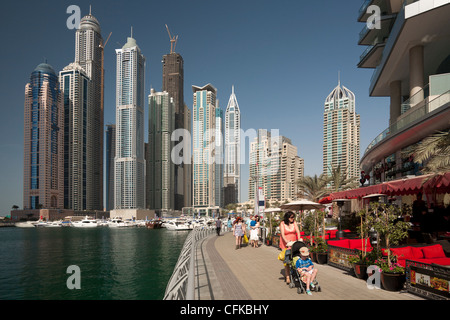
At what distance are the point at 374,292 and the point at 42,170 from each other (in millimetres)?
171224

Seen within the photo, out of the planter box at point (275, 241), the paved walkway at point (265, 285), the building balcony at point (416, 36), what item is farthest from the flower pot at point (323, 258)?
the building balcony at point (416, 36)

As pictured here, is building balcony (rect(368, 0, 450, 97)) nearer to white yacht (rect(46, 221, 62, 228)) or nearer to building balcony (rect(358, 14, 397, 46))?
building balcony (rect(358, 14, 397, 46))

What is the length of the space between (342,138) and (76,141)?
149443 millimetres

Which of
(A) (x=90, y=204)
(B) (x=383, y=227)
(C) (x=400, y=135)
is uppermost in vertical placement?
(C) (x=400, y=135)

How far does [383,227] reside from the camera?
812 cm

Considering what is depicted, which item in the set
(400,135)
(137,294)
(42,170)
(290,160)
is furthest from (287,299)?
(42,170)

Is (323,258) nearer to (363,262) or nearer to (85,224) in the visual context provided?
(363,262)

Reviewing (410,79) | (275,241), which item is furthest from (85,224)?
(410,79)

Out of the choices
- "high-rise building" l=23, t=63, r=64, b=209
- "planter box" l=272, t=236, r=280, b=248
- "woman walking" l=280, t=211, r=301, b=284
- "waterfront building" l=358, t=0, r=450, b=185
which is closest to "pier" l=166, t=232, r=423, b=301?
"woman walking" l=280, t=211, r=301, b=284

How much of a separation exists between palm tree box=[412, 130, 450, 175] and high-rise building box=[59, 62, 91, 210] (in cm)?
18783

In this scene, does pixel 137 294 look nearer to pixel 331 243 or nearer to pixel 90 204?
pixel 331 243

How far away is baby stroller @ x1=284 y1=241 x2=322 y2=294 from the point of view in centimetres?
740

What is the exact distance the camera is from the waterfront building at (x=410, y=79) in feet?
56.2
